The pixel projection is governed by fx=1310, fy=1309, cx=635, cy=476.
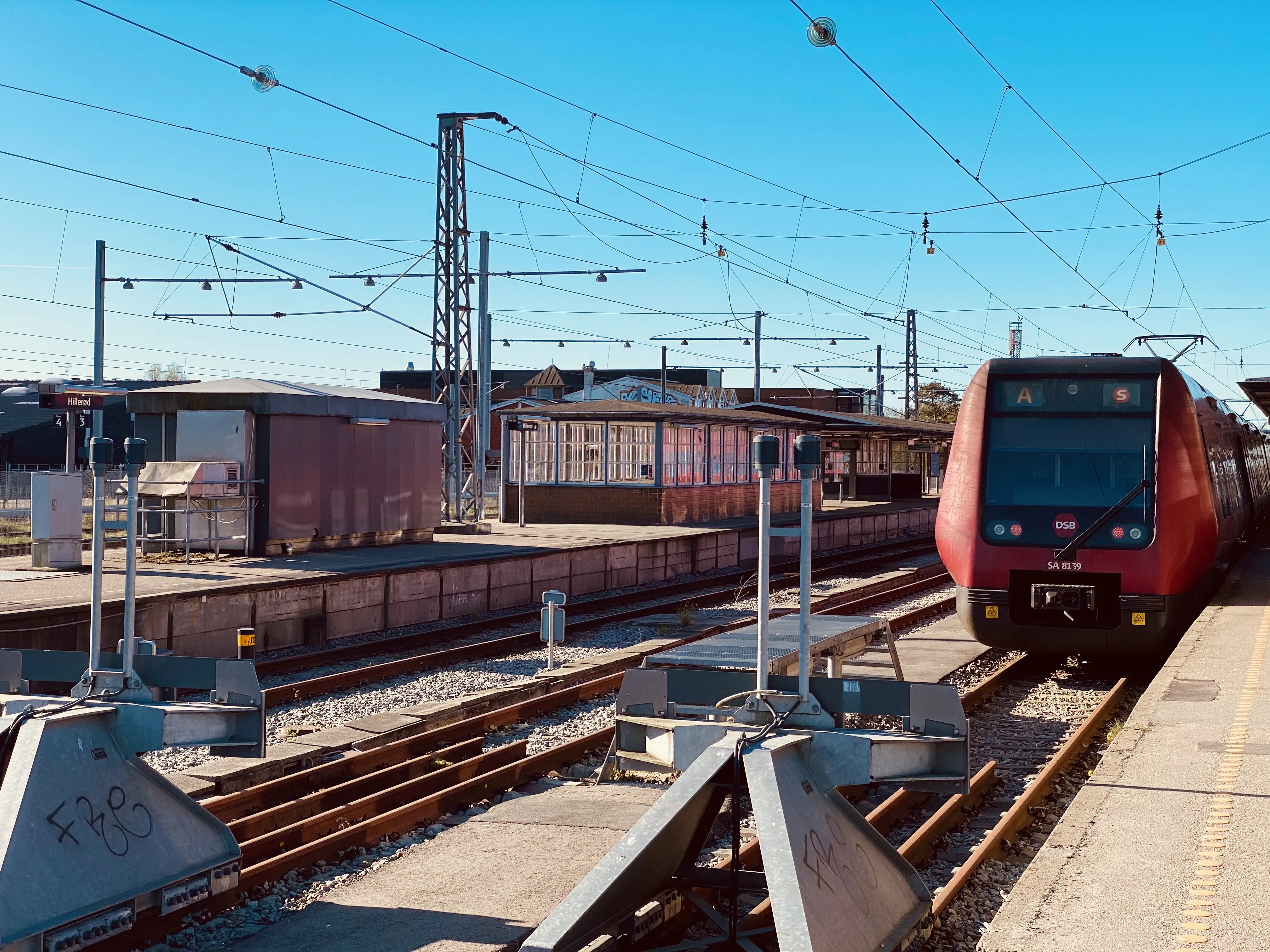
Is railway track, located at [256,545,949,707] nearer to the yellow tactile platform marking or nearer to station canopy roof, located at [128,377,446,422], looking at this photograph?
station canopy roof, located at [128,377,446,422]

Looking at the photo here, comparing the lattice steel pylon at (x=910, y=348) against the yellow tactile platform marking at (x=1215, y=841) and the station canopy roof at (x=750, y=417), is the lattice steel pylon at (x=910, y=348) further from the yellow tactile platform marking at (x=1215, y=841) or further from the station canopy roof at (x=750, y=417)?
the yellow tactile platform marking at (x=1215, y=841)

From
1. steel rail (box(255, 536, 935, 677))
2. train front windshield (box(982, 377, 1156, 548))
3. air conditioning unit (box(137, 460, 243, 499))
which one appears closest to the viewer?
train front windshield (box(982, 377, 1156, 548))

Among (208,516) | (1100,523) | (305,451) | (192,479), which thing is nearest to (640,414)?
(305,451)

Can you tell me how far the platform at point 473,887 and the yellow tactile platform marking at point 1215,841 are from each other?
2.51 m

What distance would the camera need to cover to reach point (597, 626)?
17.1 metres

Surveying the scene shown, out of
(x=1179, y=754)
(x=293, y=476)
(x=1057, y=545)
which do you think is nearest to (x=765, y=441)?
(x=1179, y=754)

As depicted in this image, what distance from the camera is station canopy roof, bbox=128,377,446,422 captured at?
60.3ft

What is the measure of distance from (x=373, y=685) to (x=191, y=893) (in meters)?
6.79

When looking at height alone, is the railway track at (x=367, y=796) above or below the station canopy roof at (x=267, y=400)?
below

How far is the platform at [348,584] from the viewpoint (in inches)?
522

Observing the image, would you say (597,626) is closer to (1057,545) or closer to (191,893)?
(1057,545)

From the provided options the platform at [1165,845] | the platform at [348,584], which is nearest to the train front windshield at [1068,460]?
the platform at [1165,845]

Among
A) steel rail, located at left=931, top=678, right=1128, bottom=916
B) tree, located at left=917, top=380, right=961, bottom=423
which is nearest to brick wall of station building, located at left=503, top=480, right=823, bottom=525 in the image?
steel rail, located at left=931, top=678, right=1128, bottom=916

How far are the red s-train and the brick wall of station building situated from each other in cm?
1547
